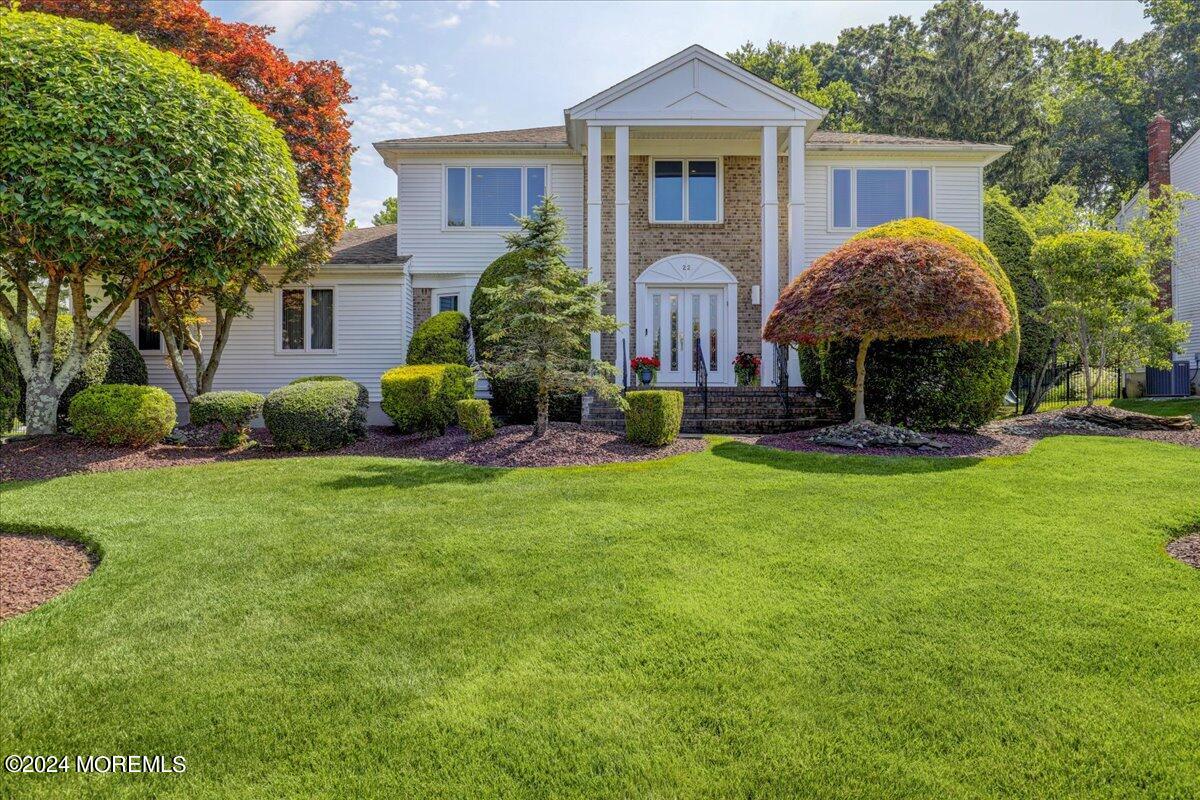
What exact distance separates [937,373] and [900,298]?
197 cm

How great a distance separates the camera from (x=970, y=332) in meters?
8.94

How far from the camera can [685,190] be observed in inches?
594

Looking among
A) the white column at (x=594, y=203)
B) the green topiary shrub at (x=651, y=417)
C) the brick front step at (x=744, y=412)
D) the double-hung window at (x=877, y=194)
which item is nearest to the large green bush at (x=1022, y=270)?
the double-hung window at (x=877, y=194)

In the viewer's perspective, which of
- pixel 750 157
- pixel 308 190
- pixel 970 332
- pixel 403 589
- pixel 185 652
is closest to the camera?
pixel 185 652

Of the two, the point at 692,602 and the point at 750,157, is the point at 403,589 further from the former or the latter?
the point at 750,157

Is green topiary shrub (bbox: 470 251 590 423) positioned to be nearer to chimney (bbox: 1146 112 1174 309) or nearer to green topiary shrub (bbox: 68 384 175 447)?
green topiary shrub (bbox: 68 384 175 447)

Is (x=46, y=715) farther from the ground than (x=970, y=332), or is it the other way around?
(x=970, y=332)

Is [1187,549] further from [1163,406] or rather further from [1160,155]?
[1160,155]

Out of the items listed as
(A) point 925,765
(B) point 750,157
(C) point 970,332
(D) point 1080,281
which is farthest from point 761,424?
(A) point 925,765

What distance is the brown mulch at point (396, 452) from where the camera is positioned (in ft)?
27.2

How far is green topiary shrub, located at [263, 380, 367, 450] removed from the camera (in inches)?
372

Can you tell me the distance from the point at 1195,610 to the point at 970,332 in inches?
235

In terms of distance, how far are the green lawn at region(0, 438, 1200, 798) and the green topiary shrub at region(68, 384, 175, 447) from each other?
341 cm

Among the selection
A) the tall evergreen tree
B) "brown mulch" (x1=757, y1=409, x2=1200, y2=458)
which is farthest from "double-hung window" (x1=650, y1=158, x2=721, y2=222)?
"brown mulch" (x1=757, y1=409, x2=1200, y2=458)
